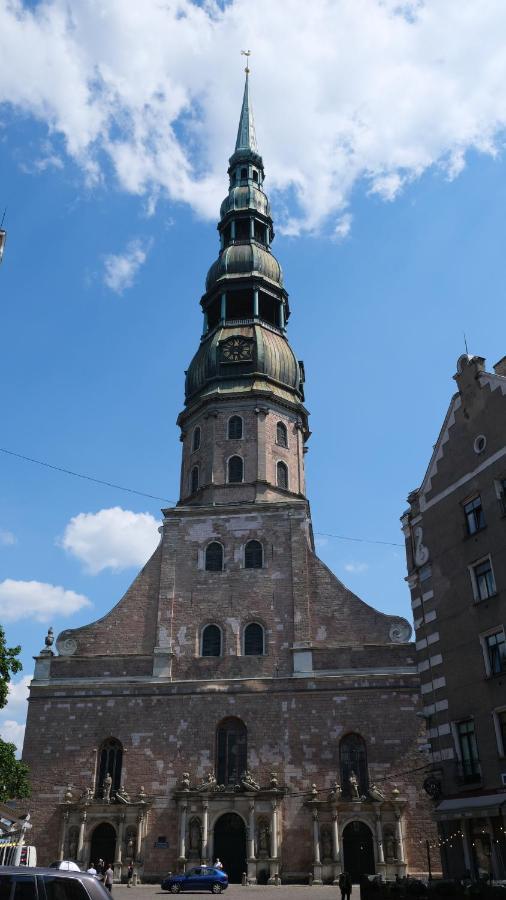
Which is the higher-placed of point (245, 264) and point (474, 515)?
point (245, 264)

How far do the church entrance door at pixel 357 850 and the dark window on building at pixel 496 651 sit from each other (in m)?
12.4

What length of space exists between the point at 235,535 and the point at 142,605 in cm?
464

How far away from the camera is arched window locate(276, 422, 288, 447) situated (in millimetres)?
34812

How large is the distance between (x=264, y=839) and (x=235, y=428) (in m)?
16.5

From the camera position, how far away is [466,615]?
17234 mm

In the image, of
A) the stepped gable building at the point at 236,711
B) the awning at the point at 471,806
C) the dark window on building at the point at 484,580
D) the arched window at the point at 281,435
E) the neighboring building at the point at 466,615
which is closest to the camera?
the awning at the point at 471,806

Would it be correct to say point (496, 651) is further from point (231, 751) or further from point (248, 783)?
point (231, 751)

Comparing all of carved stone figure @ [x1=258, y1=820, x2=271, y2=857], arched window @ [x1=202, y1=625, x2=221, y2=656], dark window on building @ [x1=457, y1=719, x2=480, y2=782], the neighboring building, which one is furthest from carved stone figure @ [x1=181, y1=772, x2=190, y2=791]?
dark window on building @ [x1=457, y1=719, x2=480, y2=782]

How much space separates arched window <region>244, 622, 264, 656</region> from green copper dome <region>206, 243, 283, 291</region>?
17.7m

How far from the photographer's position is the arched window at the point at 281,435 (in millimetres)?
34812

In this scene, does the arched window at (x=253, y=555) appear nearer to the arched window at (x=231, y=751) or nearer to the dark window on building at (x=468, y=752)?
the arched window at (x=231, y=751)

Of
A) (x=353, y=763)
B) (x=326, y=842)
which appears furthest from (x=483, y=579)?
(x=326, y=842)

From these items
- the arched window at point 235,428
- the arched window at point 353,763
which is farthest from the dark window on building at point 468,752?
the arched window at point 235,428

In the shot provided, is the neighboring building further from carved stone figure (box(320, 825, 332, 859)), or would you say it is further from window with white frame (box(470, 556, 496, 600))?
carved stone figure (box(320, 825, 332, 859))
